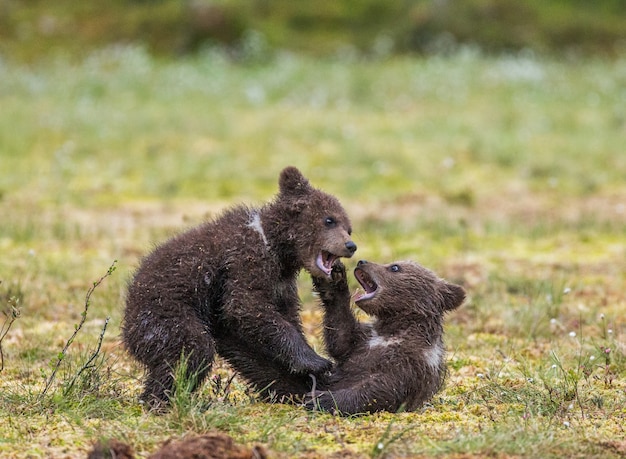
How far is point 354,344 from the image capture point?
656cm

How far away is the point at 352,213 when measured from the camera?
1441cm

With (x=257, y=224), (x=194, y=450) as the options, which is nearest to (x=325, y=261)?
(x=257, y=224)

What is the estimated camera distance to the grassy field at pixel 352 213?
5.62 m

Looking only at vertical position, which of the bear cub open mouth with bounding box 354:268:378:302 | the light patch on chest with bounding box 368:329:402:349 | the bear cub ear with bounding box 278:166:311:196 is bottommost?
the light patch on chest with bounding box 368:329:402:349

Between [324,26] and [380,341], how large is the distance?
3027 cm

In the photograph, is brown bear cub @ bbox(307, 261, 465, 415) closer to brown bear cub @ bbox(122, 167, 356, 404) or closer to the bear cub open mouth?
the bear cub open mouth

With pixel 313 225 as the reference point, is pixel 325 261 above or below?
below

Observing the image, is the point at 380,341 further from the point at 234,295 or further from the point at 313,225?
the point at 234,295

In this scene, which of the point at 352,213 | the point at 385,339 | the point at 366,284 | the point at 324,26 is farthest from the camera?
the point at 324,26

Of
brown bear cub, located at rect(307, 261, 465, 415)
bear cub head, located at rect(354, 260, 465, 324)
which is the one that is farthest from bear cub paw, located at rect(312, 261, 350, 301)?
bear cub head, located at rect(354, 260, 465, 324)

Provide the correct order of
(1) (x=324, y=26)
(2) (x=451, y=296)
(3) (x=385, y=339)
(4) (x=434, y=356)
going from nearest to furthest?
(4) (x=434, y=356), (3) (x=385, y=339), (2) (x=451, y=296), (1) (x=324, y=26)

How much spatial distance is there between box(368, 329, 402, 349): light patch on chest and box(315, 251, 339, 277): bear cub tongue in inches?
20.2

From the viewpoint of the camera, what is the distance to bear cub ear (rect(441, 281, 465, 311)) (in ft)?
22.1

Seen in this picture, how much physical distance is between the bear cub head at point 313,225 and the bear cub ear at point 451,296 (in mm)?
716
